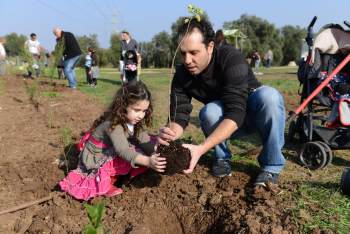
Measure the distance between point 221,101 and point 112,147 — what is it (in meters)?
1.03

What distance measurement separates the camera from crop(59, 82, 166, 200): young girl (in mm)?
3086

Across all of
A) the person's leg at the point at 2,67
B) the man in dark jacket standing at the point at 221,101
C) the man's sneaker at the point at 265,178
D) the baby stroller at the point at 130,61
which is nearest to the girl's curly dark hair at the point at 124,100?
the man in dark jacket standing at the point at 221,101

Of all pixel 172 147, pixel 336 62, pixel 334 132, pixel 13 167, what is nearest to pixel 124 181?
pixel 172 147

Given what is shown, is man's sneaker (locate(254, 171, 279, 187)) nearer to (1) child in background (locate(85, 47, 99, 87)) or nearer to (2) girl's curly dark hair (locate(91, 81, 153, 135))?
(2) girl's curly dark hair (locate(91, 81, 153, 135))

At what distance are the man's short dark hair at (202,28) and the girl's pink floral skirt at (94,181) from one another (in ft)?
4.11

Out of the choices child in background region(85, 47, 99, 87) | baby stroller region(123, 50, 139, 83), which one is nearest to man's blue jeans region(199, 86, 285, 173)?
baby stroller region(123, 50, 139, 83)

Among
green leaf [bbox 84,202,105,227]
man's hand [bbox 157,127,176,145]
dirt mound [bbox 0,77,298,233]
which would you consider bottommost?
dirt mound [bbox 0,77,298,233]

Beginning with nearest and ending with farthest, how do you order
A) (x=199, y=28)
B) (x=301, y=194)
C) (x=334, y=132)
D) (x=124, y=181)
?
(x=199, y=28), (x=301, y=194), (x=124, y=181), (x=334, y=132)

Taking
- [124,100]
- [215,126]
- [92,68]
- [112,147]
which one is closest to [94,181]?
[112,147]

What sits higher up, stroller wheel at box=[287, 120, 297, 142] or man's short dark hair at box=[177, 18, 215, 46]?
man's short dark hair at box=[177, 18, 215, 46]

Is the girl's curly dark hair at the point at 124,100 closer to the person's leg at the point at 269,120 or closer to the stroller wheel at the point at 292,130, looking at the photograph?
the person's leg at the point at 269,120

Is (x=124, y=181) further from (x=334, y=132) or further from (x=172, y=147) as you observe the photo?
(x=334, y=132)

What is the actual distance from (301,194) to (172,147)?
3.48 ft

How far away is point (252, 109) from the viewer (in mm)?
3160
